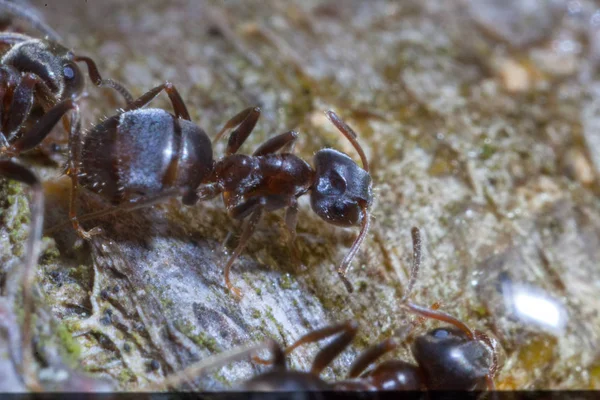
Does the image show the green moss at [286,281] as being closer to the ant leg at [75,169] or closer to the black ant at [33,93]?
the ant leg at [75,169]

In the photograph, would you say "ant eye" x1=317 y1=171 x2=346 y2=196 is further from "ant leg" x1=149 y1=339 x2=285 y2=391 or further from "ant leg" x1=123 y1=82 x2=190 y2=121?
"ant leg" x1=149 y1=339 x2=285 y2=391

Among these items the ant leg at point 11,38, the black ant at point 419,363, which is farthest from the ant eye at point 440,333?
the ant leg at point 11,38

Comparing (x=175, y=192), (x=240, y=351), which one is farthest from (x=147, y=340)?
(x=175, y=192)

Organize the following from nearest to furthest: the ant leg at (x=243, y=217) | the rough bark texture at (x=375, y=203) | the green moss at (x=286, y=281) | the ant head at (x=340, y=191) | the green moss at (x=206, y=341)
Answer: the green moss at (x=206, y=341) → the rough bark texture at (x=375, y=203) → the ant leg at (x=243, y=217) → the green moss at (x=286, y=281) → the ant head at (x=340, y=191)

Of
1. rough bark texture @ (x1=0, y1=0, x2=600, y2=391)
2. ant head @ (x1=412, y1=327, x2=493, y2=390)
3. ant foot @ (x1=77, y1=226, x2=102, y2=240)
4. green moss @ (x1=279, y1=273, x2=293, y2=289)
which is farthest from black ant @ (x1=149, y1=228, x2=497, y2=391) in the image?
ant foot @ (x1=77, y1=226, x2=102, y2=240)

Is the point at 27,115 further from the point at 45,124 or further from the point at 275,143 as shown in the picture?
the point at 275,143

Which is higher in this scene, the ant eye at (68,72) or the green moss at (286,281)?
the ant eye at (68,72)
